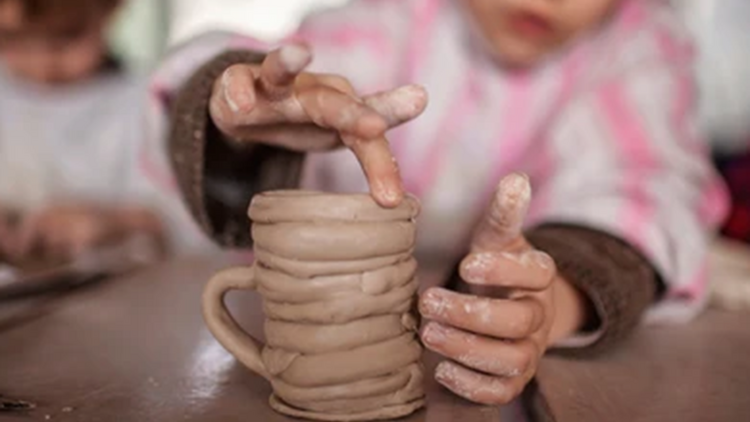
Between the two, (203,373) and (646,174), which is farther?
(646,174)

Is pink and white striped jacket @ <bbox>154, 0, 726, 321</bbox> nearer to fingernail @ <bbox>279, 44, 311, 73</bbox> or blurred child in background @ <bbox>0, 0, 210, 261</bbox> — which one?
fingernail @ <bbox>279, 44, 311, 73</bbox>

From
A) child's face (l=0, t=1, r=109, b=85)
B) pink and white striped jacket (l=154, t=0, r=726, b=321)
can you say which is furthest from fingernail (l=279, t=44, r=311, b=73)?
child's face (l=0, t=1, r=109, b=85)

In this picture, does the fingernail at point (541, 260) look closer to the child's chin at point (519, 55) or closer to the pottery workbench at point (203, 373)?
the pottery workbench at point (203, 373)

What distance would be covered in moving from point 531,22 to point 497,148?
0.24 meters

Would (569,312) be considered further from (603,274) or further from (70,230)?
(70,230)

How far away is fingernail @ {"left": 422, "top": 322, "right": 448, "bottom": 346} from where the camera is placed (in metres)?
0.59

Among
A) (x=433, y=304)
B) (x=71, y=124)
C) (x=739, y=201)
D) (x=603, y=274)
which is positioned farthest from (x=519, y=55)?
(x=71, y=124)

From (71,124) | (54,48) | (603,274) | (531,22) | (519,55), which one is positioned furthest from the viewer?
(71,124)

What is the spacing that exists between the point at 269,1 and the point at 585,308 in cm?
173

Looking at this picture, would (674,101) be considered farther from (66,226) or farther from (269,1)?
(269,1)

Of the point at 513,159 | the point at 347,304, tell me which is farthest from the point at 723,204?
the point at 347,304

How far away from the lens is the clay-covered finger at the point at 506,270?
24.0 inches

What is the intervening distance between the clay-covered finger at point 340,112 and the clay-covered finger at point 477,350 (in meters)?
0.12

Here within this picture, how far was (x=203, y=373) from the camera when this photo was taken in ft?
2.25
